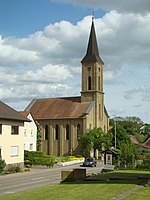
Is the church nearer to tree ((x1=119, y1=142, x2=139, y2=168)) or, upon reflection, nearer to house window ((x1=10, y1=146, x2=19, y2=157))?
tree ((x1=119, y1=142, x2=139, y2=168))

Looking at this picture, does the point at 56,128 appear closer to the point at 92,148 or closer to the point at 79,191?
the point at 92,148

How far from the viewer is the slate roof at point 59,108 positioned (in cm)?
8806

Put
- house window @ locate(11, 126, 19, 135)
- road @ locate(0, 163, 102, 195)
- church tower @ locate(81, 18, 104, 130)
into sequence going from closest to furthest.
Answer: road @ locate(0, 163, 102, 195) → house window @ locate(11, 126, 19, 135) → church tower @ locate(81, 18, 104, 130)

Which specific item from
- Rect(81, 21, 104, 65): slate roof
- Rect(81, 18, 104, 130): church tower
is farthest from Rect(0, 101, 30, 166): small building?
Rect(81, 21, 104, 65): slate roof

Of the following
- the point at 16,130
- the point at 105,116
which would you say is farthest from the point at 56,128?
the point at 16,130

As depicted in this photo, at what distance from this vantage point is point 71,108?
90188mm

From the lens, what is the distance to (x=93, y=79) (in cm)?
8969

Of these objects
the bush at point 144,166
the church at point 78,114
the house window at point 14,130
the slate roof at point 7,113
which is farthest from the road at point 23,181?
the church at point 78,114

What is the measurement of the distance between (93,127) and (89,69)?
519 inches

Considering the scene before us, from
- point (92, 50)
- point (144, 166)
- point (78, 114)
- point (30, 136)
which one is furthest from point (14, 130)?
point (92, 50)

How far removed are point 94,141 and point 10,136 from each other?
3355 centimetres

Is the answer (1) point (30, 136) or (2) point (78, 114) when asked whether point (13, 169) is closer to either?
(1) point (30, 136)

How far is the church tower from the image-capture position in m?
89.1

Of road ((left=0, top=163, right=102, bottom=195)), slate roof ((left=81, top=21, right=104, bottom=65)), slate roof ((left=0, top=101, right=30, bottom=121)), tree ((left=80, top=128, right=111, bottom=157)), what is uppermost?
slate roof ((left=81, top=21, right=104, bottom=65))
